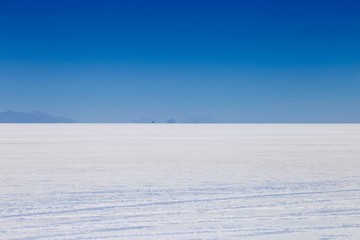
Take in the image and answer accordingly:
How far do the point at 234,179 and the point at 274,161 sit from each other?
403 cm

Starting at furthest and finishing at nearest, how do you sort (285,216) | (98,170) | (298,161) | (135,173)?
1. (298,161)
2. (98,170)
3. (135,173)
4. (285,216)

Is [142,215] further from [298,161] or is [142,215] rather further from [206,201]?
[298,161]

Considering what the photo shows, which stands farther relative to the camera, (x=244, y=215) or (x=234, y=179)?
(x=234, y=179)

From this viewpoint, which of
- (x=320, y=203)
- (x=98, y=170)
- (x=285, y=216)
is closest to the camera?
(x=285, y=216)

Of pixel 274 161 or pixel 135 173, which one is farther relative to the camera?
pixel 274 161

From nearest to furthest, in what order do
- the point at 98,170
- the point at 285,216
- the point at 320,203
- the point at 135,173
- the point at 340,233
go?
the point at 340,233, the point at 285,216, the point at 320,203, the point at 135,173, the point at 98,170

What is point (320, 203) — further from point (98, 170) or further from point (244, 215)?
point (98, 170)

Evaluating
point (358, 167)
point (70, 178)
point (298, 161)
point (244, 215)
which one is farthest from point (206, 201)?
point (298, 161)

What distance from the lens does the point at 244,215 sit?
20.0 ft

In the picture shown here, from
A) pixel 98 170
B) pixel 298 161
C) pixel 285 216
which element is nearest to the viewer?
pixel 285 216

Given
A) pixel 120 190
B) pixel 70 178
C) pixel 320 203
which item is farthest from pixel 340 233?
pixel 70 178

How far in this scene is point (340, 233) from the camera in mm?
5164

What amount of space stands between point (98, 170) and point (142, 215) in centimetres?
543

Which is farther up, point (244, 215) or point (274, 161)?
point (274, 161)
